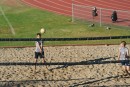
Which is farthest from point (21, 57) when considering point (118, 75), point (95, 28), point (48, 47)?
point (95, 28)

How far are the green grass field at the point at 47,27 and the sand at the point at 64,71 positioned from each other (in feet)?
8.72

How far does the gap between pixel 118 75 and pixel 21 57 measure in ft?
16.5

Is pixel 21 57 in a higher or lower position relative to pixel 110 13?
lower

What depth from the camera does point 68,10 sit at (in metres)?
29.0

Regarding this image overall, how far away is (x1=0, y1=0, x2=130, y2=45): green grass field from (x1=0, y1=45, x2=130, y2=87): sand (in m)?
2.66

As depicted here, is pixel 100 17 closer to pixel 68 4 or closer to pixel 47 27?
pixel 47 27

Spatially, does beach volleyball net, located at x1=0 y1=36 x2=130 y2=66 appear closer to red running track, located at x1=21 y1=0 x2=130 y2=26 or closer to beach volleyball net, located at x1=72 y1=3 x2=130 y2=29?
beach volleyball net, located at x1=72 y1=3 x2=130 y2=29

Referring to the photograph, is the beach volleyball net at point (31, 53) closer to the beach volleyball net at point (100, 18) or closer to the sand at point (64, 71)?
the sand at point (64, 71)

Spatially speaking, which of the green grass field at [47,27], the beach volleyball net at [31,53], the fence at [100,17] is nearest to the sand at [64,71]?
the beach volleyball net at [31,53]

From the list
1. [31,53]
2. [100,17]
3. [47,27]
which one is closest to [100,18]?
[100,17]

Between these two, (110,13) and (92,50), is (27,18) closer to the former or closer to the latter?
(110,13)

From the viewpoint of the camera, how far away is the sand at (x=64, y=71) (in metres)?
12.5

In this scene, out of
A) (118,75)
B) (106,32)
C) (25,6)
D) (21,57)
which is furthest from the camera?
(25,6)

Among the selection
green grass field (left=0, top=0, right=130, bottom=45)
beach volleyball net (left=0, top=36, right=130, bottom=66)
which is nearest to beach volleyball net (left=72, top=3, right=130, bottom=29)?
green grass field (left=0, top=0, right=130, bottom=45)
